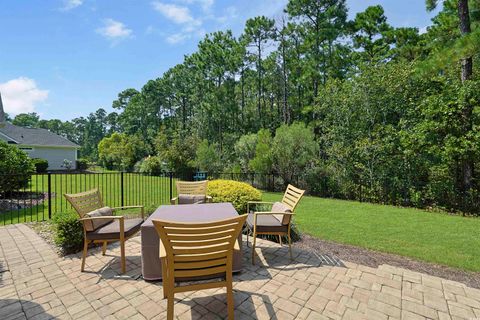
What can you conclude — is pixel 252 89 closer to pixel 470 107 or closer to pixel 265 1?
pixel 265 1

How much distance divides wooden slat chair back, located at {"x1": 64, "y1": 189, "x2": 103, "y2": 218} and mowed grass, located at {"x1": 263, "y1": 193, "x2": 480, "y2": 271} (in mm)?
3827

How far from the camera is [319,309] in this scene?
2.29m

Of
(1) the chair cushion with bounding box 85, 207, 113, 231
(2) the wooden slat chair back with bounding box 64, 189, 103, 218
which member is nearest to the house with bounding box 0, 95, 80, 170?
(2) the wooden slat chair back with bounding box 64, 189, 103, 218

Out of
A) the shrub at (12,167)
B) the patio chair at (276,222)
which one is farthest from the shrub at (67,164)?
the patio chair at (276,222)

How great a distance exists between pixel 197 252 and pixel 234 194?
3.05 m

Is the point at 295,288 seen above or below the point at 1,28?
Result: below

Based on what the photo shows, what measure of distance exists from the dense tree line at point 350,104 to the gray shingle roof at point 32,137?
6.29 meters

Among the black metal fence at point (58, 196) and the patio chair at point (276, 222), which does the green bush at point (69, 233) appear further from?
the patio chair at point (276, 222)

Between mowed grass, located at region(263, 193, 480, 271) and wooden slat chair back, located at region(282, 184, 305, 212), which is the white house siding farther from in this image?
wooden slat chair back, located at region(282, 184, 305, 212)

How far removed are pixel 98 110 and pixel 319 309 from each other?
61.0 metres

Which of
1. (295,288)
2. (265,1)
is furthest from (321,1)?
(295,288)

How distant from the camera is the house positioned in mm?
20656

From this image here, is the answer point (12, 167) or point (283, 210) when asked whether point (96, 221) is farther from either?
point (12, 167)

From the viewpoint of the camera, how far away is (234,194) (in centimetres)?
499
